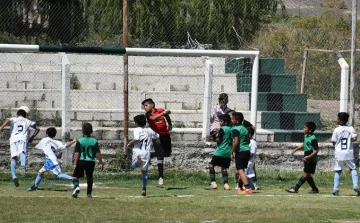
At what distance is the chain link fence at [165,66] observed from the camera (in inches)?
957

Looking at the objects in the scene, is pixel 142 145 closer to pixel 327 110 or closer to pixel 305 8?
pixel 327 110

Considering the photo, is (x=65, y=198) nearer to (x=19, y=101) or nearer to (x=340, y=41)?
(x=19, y=101)

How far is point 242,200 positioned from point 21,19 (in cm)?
932

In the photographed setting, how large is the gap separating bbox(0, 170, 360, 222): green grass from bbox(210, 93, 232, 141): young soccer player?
1.05 meters

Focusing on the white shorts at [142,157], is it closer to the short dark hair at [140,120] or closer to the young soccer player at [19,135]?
the short dark hair at [140,120]

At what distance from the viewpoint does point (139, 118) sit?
60.6 feet

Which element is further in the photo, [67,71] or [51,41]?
[51,41]

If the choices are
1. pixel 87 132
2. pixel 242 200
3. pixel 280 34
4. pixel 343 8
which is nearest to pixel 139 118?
pixel 87 132

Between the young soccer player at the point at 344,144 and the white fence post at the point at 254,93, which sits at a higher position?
the white fence post at the point at 254,93

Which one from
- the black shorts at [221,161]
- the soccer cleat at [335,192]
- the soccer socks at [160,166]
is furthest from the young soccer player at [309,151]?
the soccer socks at [160,166]

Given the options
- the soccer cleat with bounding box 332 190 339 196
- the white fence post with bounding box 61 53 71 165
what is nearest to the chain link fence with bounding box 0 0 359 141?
the white fence post with bounding box 61 53 71 165

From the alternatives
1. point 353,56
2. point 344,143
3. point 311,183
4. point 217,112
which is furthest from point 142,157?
point 353,56

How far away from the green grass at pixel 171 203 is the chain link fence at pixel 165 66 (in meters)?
2.72

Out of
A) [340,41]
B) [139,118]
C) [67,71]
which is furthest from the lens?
[340,41]
